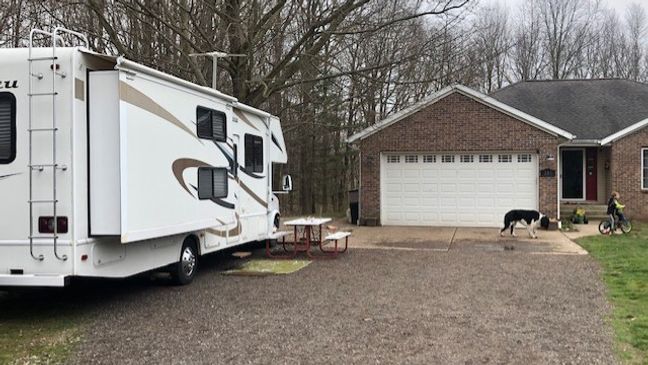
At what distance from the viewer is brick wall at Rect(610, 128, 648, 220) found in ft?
64.4

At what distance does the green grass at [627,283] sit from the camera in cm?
608

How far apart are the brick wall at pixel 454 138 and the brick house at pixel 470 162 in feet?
0.09

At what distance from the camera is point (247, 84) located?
16391 mm

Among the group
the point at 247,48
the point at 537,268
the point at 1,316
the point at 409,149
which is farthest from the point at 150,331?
the point at 409,149

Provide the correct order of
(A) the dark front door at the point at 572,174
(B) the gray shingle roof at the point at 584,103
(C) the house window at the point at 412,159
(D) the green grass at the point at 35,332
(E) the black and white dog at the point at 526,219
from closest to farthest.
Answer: (D) the green grass at the point at 35,332 < (E) the black and white dog at the point at 526,219 < (C) the house window at the point at 412,159 < (B) the gray shingle roof at the point at 584,103 < (A) the dark front door at the point at 572,174

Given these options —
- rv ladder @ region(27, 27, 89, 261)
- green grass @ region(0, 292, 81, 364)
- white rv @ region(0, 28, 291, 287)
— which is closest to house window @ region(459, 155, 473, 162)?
white rv @ region(0, 28, 291, 287)

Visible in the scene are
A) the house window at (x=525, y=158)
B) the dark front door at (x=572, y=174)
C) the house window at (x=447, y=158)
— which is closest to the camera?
the house window at (x=525, y=158)

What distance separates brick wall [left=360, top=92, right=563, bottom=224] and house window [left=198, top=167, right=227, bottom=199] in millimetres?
9757

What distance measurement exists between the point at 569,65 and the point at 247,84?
1151 inches

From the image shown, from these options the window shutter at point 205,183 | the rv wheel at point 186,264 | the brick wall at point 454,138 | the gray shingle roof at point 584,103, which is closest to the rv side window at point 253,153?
the window shutter at point 205,183

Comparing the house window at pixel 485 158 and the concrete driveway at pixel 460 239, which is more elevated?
the house window at pixel 485 158

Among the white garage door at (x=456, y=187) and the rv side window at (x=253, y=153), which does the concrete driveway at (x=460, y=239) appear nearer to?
the white garage door at (x=456, y=187)

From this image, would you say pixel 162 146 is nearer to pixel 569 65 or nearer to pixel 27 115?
pixel 27 115

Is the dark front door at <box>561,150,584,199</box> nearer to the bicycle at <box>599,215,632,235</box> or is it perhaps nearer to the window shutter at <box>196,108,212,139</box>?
the bicycle at <box>599,215,632,235</box>
